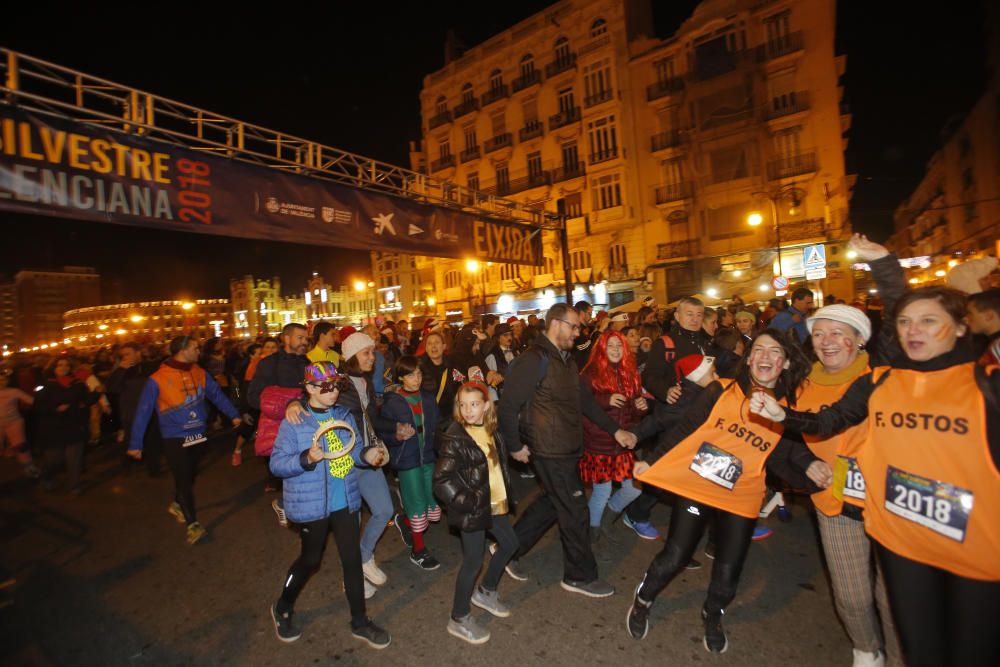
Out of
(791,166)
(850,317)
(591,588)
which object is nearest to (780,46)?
(791,166)

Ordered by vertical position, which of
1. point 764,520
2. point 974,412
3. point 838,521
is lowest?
point 764,520

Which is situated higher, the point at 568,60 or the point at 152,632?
the point at 568,60

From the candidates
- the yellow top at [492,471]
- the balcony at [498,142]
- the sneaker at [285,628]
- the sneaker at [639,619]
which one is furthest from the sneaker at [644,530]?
the balcony at [498,142]

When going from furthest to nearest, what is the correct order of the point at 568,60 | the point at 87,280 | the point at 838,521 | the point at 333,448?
1. the point at 87,280
2. the point at 568,60
3. the point at 333,448
4. the point at 838,521

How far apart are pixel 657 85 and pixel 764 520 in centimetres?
2724

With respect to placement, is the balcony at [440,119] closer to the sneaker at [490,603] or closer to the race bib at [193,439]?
the race bib at [193,439]

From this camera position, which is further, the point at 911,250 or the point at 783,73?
the point at 911,250

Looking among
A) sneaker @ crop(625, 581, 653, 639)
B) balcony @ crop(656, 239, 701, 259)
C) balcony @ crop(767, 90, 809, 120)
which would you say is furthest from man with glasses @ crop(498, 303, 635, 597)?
balcony @ crop(767, 90, 809, 120)

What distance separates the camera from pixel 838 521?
250 centimetres

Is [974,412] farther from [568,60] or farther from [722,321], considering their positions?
[568,60]

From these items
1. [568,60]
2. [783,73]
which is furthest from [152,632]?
[568,60]

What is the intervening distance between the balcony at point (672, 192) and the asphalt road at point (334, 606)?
23.4m

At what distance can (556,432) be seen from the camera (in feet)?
11.7

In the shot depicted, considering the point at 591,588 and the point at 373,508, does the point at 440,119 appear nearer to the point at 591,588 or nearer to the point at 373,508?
the point at 373,508
